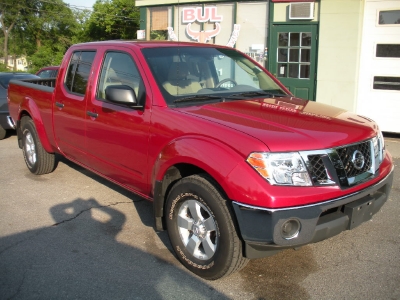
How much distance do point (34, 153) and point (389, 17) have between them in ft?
25.3

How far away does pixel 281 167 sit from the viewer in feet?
10.4

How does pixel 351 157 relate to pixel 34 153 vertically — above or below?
above

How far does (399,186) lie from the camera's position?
20.4 feet

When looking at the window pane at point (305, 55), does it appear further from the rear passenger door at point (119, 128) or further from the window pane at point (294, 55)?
the rear passenger door at point (119, 128)

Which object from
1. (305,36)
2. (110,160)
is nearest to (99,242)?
(110,160)

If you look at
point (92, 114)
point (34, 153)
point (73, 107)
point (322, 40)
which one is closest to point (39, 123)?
point (34, 153)

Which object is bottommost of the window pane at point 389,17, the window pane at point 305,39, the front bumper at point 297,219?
the front bumper at point 297,219

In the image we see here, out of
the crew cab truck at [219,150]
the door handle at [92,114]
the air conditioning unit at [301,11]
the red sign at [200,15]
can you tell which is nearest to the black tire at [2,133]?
the crew cab truck at [219,150]

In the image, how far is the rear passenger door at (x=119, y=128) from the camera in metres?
4.22

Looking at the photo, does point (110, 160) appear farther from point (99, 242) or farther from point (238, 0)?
point (238, 0)

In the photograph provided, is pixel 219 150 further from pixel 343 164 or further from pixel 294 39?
pixel 294 39

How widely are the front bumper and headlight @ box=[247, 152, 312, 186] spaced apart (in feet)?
0.63

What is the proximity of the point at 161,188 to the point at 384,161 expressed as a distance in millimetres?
1952

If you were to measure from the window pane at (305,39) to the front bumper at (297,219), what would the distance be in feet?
27.6
